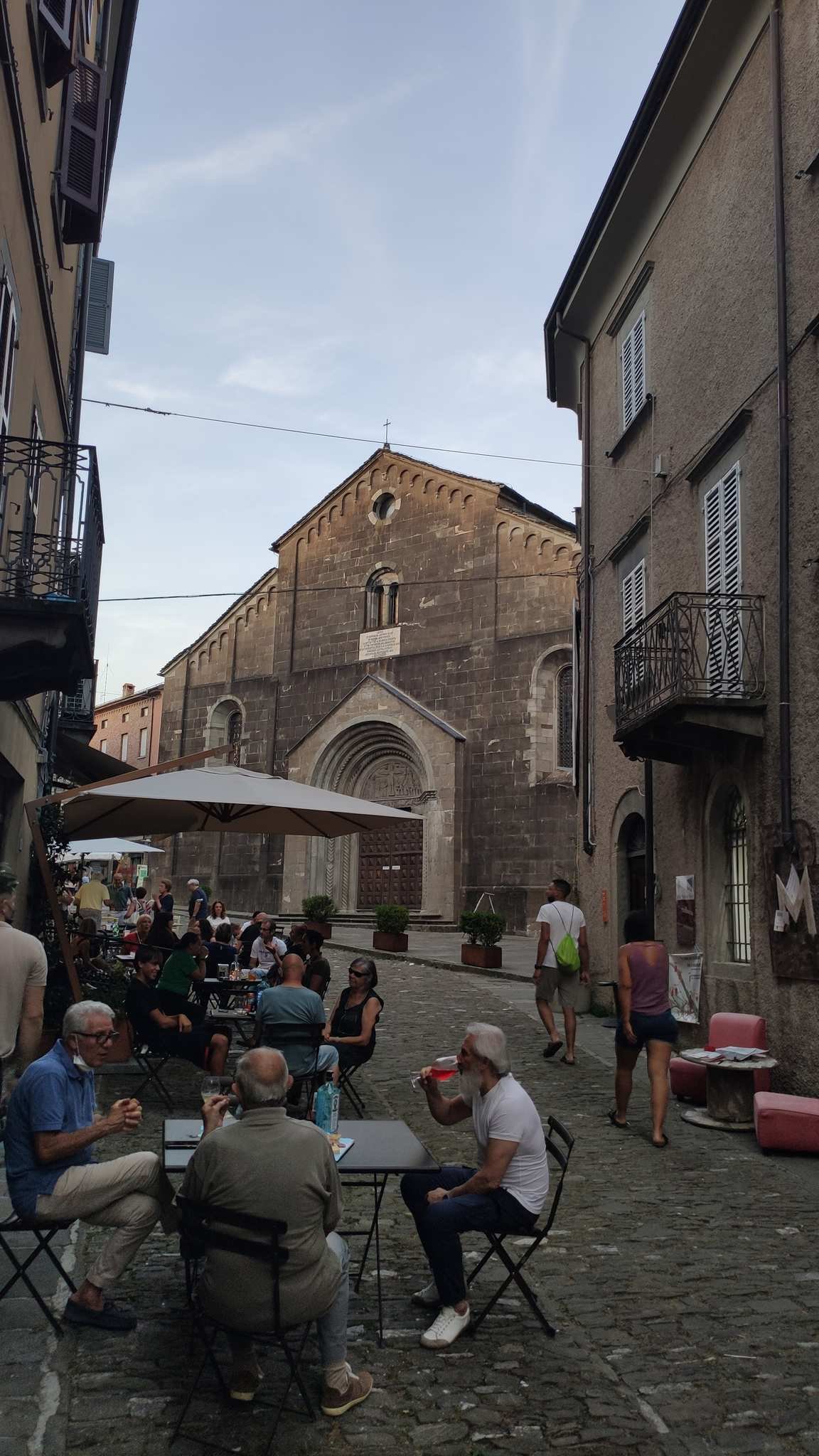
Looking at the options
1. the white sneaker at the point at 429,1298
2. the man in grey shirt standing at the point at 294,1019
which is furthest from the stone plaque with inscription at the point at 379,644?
the white sneaker at the point at 429,1298

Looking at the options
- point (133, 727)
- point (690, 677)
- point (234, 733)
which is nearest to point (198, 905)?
point (690, 677)

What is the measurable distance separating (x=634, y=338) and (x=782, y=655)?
652 centimetres

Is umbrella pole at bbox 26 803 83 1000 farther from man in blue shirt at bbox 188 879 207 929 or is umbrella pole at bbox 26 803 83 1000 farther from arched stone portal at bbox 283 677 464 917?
arched stone portal at bbox 283 677 464 917

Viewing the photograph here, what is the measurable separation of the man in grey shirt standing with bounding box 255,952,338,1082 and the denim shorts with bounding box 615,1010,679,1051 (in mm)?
2067

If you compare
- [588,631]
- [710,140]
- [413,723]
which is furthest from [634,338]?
[413,723]

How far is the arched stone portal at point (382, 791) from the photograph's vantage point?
1074 inches

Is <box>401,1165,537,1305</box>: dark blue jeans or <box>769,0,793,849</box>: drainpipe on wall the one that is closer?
<box>401,1165,537,1305</box>: dark blue jeans

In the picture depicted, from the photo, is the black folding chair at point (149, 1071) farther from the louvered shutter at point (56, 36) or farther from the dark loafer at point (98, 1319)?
the louvered shutter at point (56, 36)

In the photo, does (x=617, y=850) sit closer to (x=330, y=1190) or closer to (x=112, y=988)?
(x=112, y=988)

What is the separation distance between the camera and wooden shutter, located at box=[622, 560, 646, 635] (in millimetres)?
13727

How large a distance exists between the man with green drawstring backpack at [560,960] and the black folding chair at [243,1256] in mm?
6990

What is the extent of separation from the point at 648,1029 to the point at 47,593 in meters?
5.12

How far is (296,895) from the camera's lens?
2905 cm

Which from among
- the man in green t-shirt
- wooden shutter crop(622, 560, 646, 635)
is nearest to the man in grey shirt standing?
the man in green t-shirt
